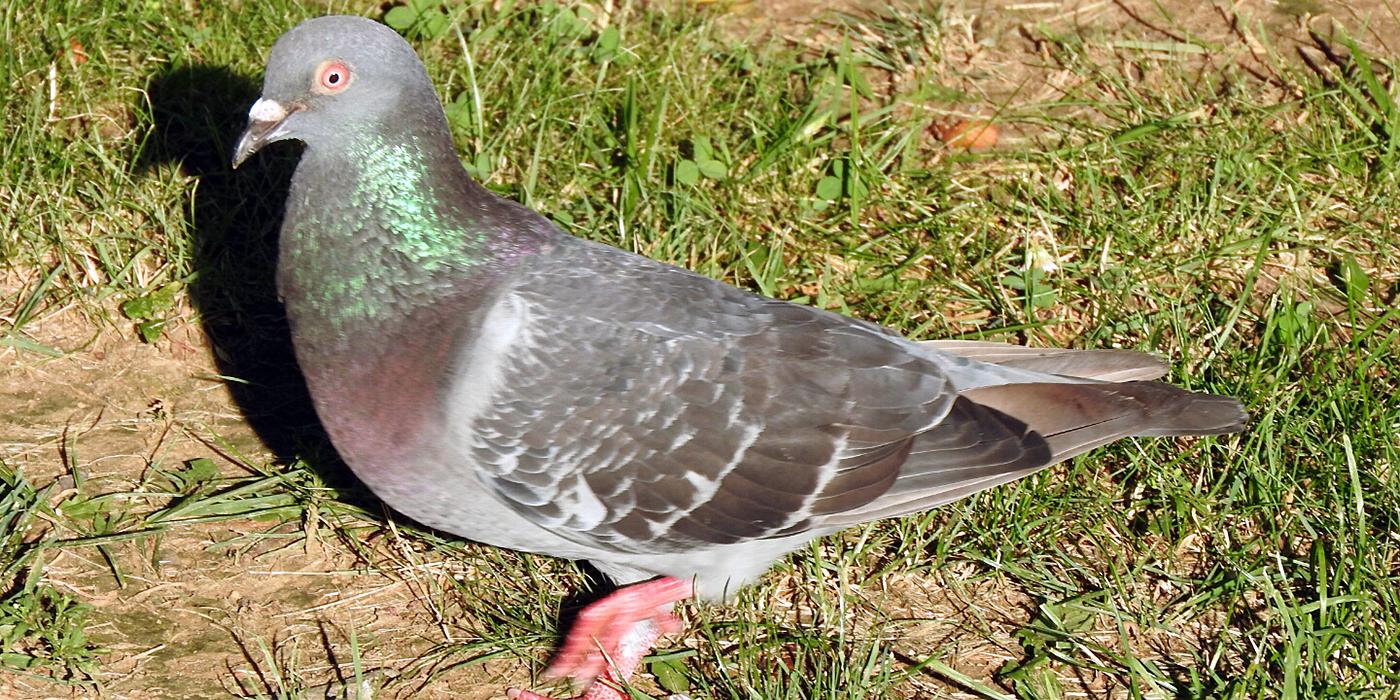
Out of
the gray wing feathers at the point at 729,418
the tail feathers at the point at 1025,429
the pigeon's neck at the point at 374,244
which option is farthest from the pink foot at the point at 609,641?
the pigeon's neck at the point at 374,244

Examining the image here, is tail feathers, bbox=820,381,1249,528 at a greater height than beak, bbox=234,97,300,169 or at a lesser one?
lesser

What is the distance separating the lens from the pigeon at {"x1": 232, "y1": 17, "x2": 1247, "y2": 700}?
3.48 m

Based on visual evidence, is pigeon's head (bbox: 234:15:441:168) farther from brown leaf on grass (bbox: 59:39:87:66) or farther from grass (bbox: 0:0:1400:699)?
brown leaf on grass (bbox: 59:39:87:66)

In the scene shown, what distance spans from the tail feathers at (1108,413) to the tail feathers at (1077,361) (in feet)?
0.63

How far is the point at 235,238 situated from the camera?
4.91 metres

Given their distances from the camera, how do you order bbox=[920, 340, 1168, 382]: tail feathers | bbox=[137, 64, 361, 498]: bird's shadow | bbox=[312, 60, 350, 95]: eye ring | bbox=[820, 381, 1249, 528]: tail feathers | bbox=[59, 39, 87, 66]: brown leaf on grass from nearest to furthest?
bbox=[312, 60, 350, 95]: eye ring, bbox=[820, 381, 1249, 528]: tail feathers, bbox=[920, 340, 1168, 382]: tail feathers, bbox=[137, 64, 361, 498]: bird's shadow, bbox=[59, 39, 87, 66]: brown leaf on grass

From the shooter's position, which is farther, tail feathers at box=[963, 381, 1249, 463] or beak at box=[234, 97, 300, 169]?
tail feathers at box=[963, 381, 1249, 463]

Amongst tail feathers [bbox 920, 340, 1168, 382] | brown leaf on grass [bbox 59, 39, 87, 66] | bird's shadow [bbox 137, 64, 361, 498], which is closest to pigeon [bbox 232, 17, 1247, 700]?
tail feathers [bbox 920, 340, 1168, 382]

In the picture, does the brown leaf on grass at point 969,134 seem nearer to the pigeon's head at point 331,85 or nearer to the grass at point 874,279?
the grass at point 874,279

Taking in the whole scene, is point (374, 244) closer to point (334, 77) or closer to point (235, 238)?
point (334, 77)

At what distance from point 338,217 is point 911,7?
3.15 metres

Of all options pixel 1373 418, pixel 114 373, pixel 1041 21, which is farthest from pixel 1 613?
pixel 1041 21

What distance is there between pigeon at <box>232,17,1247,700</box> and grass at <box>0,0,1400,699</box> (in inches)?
16.6

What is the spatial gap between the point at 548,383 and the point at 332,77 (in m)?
0.89
